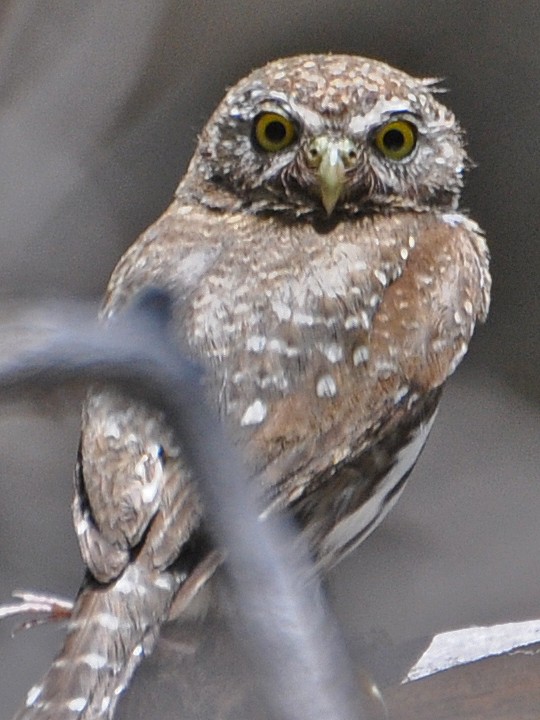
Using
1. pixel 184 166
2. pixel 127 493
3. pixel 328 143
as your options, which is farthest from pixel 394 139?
pixel 127 493


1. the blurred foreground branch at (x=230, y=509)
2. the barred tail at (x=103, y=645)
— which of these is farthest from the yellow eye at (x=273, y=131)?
the blurred foreground branch at (x=230, y=509)

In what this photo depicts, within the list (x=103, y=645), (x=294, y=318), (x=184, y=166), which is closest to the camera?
(x=103, y=645)

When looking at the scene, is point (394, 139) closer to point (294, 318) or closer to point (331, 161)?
point (331, 161)

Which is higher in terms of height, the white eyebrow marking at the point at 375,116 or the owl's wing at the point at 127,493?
the white eyebrow marking at the point at 375,116

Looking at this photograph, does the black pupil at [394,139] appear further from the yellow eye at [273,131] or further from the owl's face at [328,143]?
the yellow eye at [273,131]

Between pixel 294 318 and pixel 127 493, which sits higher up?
pixel 294 318

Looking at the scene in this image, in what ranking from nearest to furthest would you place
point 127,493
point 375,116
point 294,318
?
1. point 127,493
2. point 294,318
3. point 375,116

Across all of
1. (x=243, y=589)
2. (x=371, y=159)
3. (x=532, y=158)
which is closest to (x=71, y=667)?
(x=243, y=589)

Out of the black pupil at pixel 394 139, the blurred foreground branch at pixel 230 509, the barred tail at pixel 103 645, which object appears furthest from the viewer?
the black pupil at pixel 394 139
